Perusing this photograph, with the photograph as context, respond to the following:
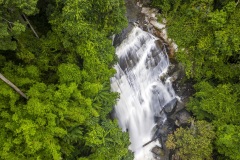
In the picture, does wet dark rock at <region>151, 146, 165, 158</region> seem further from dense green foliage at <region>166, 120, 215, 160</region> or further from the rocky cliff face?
dense green foliage at <region>166, 120, 215, 160</region>

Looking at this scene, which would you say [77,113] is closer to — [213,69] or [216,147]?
[216,147]

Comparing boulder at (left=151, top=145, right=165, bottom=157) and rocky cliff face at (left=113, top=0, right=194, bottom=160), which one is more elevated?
rocky cliff face at (left=113, top=0, right=194, bottom=160)

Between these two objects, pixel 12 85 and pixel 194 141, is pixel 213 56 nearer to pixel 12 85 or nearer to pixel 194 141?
pixel 194 141

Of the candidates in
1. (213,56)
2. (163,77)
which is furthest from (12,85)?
(213,56)

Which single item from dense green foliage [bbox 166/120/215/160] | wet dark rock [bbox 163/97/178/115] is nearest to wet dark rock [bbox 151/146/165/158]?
dense green foliage [bbox 166/120/215/160]

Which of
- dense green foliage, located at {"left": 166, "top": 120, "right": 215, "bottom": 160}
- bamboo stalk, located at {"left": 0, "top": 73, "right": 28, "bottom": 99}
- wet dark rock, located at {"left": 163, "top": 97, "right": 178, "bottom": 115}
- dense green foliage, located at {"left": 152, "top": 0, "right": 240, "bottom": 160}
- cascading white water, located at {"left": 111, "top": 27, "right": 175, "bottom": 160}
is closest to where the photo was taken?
bamboo stalk, located at {"left": 0, "top": 73, "right": 28, "bottom": 99}

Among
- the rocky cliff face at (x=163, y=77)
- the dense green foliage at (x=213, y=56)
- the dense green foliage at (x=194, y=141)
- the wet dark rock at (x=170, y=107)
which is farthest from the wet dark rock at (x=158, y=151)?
the dense green foliage at (x=213, y=56)
